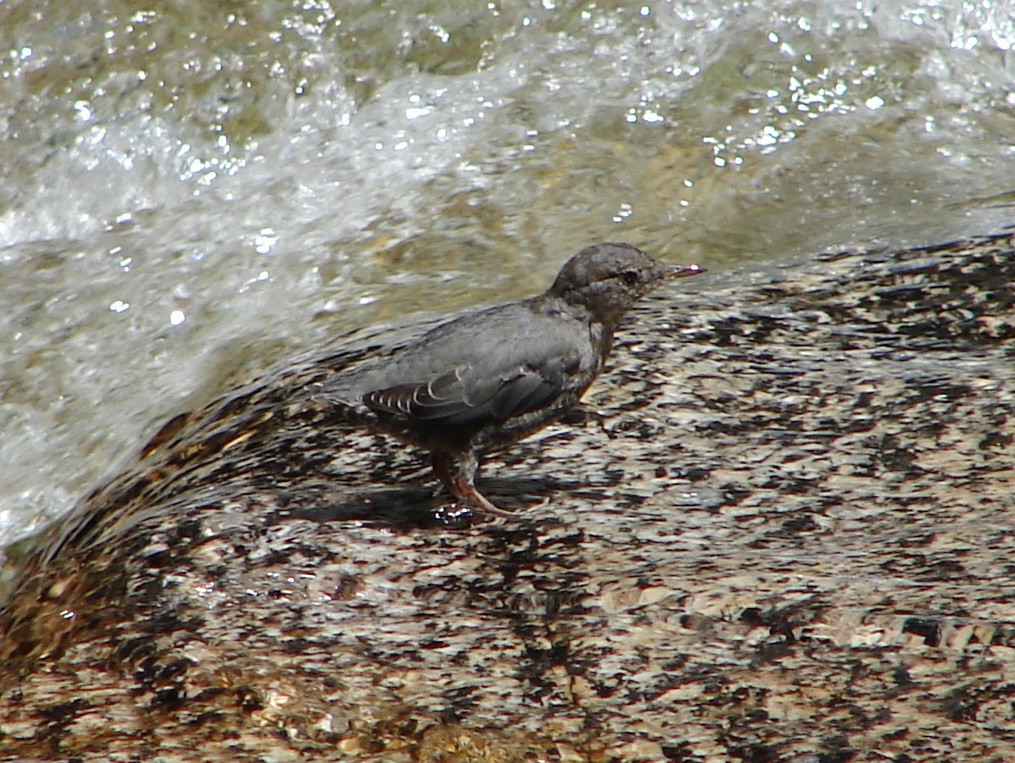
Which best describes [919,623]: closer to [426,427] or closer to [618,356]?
[426,427]

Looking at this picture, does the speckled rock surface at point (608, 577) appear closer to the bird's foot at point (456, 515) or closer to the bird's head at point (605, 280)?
the bird's foot at point (456, 515)

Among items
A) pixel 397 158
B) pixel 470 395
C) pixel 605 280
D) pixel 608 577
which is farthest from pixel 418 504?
pixel 397 158

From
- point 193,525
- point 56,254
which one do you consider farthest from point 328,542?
point 56,254

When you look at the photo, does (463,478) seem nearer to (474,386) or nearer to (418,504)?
(418,504)

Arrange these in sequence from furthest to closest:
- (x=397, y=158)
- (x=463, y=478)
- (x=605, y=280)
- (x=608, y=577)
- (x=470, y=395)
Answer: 1. (x=397, y=158)
2. (x=605, y=280)
3. (x=463, y=478)
4. (x=470, y=395)
5. (x=608, y=577)

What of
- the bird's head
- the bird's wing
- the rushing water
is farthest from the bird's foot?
the rushing water

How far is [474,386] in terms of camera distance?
4.67 meters

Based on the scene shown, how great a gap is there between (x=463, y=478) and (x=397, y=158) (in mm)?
4719

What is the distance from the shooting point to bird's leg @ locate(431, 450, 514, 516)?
4.71 meters

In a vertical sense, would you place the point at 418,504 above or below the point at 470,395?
below

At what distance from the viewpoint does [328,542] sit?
449 centimetres

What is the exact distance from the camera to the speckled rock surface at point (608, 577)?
352 centimetres

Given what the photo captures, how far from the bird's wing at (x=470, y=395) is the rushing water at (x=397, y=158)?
8.81 ft

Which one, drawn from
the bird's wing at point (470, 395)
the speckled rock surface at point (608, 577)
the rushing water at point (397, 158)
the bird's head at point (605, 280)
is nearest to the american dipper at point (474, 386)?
the bird's wing at point (470, 395)
